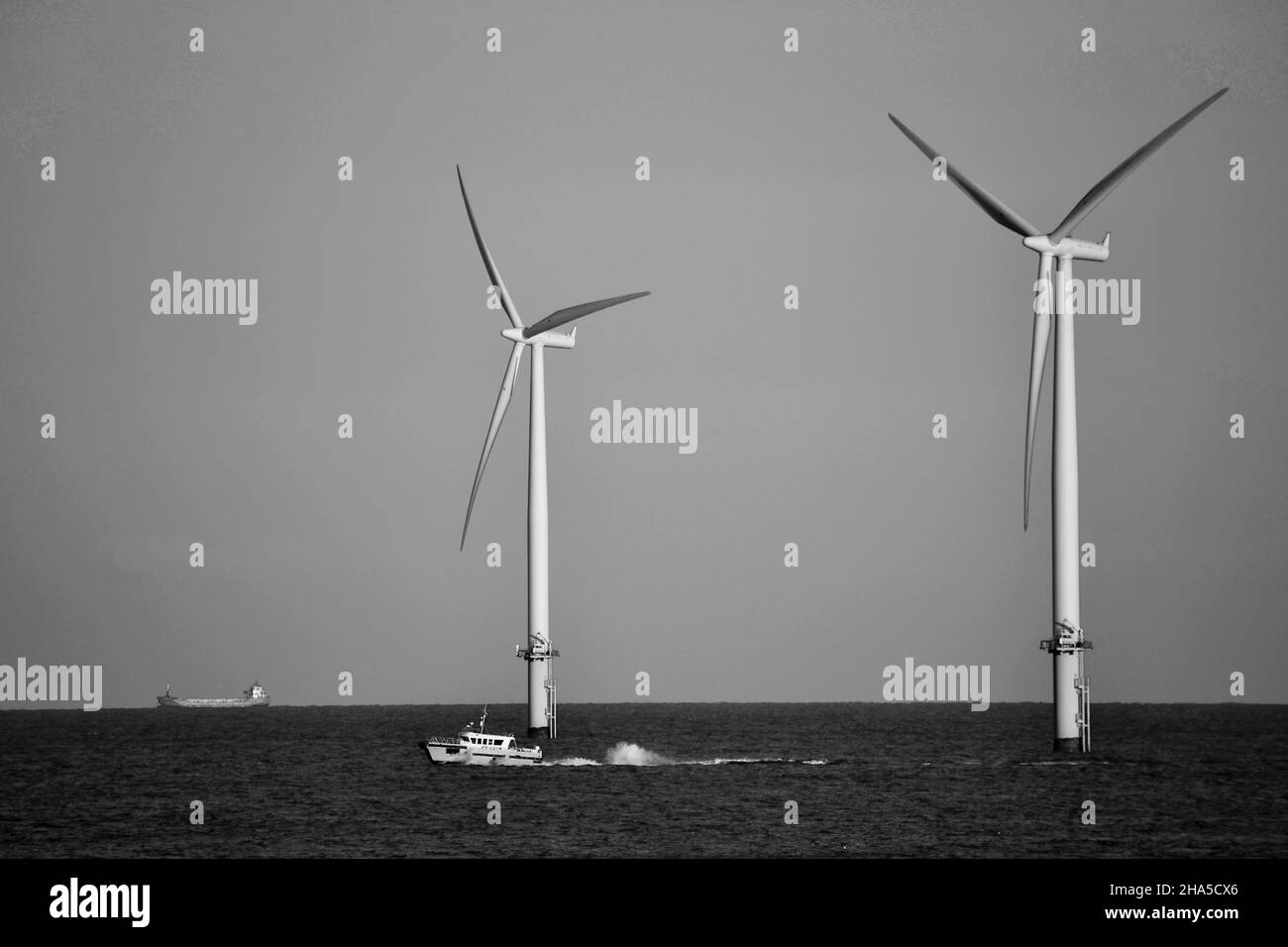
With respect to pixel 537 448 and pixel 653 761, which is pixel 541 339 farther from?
pixel 653 761

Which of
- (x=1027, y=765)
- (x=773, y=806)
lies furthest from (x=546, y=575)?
(x=1027, y=765)

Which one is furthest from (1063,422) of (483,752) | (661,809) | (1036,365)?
(483,752)

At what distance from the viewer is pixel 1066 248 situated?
126812 mm

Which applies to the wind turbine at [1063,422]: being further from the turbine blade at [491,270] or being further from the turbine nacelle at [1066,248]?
the turbine blade at [491,270]

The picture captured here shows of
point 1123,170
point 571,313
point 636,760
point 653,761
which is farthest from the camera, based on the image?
point 636,760

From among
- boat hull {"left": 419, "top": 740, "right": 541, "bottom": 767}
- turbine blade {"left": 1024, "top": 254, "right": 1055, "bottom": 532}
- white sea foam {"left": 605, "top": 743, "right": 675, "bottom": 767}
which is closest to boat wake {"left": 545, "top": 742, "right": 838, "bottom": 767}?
white sea foam {"left": 605, "top": 743, "right": 675, "bottom": 767}

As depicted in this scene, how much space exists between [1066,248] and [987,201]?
10.0 meters

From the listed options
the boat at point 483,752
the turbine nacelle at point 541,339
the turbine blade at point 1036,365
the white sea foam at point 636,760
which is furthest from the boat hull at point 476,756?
the turbine blade at point 1036,365

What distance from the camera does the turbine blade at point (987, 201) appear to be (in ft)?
359

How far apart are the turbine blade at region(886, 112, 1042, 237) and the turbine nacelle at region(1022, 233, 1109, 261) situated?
2.82ft

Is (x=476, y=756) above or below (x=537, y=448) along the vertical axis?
below

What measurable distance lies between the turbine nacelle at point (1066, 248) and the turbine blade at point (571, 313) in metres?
35.1
